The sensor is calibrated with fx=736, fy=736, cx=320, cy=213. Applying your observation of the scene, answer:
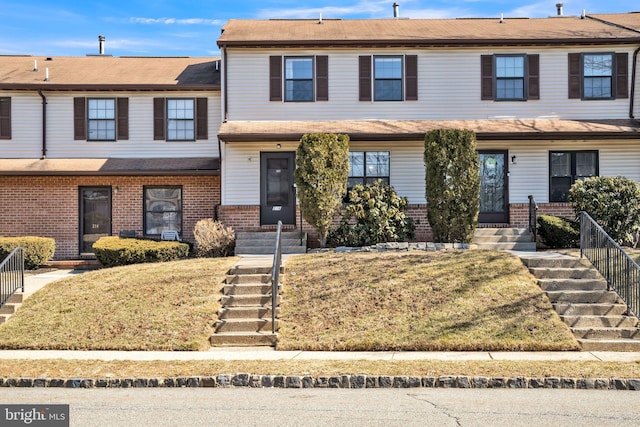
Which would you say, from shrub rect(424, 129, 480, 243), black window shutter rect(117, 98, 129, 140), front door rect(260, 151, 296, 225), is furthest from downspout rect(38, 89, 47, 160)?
shrub rect(424, 129, 480, 243)

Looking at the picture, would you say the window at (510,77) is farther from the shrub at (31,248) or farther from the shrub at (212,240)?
the shrub at (31,248)

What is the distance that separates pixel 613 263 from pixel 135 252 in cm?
1145

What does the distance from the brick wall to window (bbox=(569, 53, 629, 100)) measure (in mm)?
11393

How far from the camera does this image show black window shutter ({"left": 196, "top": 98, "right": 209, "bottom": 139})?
2355cm

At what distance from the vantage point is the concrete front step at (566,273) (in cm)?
1512

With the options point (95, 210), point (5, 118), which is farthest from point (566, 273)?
point (5, 118)

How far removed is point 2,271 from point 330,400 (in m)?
8.45

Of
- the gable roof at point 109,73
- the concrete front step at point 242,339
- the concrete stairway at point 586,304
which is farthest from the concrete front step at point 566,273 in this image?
the gable roof at point 109,73

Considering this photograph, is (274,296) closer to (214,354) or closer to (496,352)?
(214,354)

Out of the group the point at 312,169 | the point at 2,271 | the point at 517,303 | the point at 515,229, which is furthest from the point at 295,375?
the point at 515,229

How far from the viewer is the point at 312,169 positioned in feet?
63.1

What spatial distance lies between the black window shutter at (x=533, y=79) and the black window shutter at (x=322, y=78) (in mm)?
6086

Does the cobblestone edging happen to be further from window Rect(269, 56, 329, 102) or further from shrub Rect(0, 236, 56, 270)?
window Rect(269, 56, 329, 102)

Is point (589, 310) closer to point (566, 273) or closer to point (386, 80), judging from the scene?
point (566, 273)
